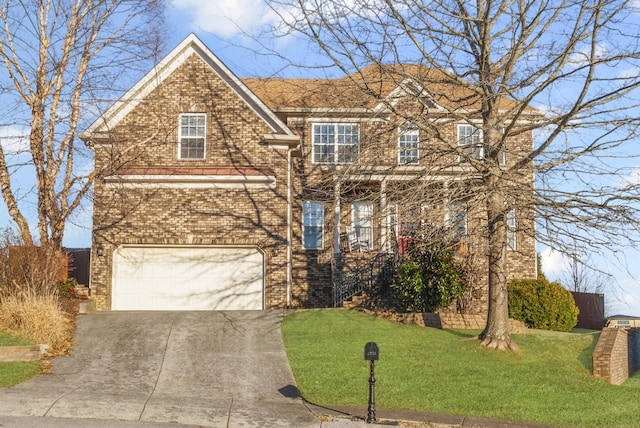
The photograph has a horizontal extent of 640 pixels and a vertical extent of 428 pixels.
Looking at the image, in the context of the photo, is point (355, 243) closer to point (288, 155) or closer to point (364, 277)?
point (364, 277)

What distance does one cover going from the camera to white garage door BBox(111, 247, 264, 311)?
21.3 metres

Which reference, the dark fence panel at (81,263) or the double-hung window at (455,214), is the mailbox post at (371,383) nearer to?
the double-hung window at (455,214)

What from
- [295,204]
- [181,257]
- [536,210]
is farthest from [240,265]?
[536,210]

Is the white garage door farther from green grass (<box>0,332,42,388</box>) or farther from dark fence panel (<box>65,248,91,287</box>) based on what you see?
green grass (<box>0,332,42,388</box>)

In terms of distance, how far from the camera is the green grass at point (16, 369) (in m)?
12.6

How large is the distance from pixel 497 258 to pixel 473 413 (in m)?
5.20

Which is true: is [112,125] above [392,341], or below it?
above

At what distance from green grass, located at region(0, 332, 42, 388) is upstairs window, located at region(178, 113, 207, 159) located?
8.75 meters

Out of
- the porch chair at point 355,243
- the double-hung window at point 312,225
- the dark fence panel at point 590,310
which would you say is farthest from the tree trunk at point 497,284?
the dark fence panel at point 590,310

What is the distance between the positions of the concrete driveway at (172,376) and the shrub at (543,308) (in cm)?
730

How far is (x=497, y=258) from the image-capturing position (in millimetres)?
16344

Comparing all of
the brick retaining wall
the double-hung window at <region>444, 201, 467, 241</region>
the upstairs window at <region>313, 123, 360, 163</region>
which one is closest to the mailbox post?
the double-hung window at <region>444, 201, 467, 241</region>

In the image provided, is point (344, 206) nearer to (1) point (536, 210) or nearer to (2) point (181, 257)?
(2) point (181, 257)

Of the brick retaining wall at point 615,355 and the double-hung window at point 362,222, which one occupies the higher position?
the double-hung window at point 362,222
